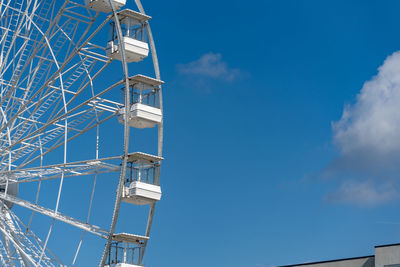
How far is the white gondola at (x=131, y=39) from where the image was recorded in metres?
32.7

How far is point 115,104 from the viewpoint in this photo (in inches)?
1298

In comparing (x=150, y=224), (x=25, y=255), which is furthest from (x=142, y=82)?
(x=25, y=255)

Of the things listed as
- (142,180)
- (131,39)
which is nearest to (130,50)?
(131,39)

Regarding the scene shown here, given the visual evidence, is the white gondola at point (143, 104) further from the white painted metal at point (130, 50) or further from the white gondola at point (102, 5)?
the white gondola at point (102, 5)

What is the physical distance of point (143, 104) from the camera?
107 feet

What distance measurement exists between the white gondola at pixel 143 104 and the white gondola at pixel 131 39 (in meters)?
0.97

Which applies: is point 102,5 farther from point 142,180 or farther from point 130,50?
point 142,180

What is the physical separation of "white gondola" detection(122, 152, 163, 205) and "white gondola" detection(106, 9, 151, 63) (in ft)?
12.8

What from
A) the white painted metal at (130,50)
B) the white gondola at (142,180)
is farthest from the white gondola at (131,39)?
the white gondola at (142,180)

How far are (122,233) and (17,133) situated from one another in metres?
7.14

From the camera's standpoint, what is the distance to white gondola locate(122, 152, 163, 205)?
31.8 metres

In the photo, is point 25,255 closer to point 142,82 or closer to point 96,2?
point 142,82

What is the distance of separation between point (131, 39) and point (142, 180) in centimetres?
546

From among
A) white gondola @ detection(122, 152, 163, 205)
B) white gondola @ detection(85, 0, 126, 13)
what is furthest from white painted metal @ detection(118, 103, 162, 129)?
white gondola @ detection(85, 0, 126, 13)
